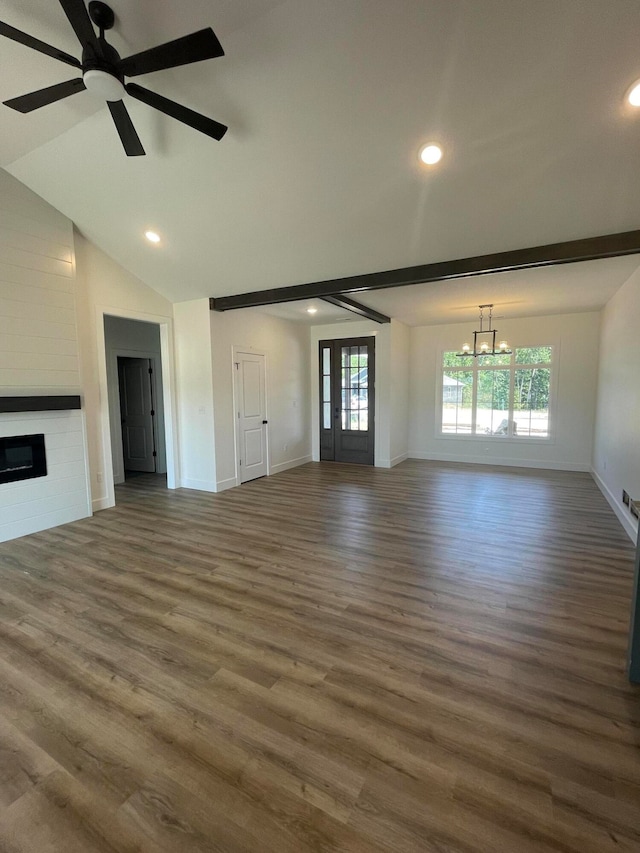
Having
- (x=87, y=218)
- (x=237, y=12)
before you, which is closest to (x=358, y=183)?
(x=237, y=12)

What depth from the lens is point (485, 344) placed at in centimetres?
687

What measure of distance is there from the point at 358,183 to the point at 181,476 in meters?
4.81

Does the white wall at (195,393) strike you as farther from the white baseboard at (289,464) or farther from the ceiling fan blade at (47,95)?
the ceiling fan blade at (47,95)

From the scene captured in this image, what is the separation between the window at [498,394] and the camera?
7223 millimetres

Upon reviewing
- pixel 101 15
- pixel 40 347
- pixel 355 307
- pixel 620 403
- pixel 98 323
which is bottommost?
pixel 620 403

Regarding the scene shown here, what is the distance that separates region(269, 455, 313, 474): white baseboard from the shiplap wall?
126 inches

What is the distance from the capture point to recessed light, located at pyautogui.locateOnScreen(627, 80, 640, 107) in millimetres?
2246

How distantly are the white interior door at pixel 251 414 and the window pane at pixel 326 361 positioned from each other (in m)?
1.70

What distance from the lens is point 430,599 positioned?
2.80 m

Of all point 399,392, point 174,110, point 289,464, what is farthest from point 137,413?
point 174,110

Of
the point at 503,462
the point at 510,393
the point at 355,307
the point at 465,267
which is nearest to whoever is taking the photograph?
the point at 465,267

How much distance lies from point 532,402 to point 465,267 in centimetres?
433

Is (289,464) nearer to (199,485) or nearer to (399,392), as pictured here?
(199,485)

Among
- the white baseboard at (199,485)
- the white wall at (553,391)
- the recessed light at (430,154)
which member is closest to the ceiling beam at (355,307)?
the white wall at (553,391)
